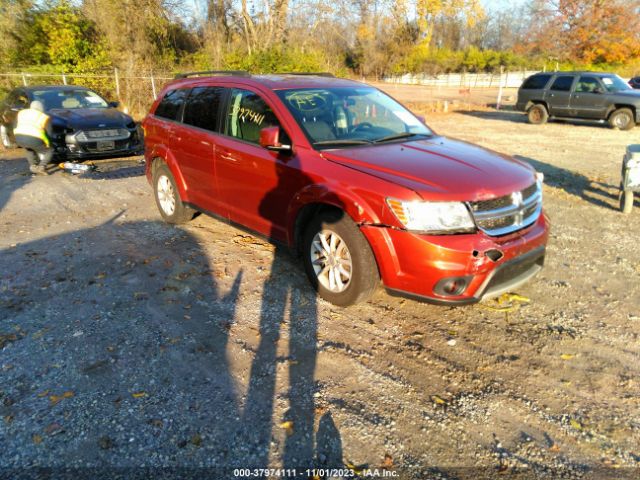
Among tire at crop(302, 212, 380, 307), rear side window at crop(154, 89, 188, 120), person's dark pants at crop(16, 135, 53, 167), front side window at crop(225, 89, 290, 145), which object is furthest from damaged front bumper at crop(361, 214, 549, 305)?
person's dark pants at crop(16, 135, 53, 167)

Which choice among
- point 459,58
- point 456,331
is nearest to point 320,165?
point 456,331

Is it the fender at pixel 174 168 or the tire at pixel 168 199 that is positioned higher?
the fender at pixel 174 168

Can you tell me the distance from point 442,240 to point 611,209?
5202 mm

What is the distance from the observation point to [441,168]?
3.68m

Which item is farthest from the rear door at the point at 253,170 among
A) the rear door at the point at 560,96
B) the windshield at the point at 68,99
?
the rear door at the point at 560,96

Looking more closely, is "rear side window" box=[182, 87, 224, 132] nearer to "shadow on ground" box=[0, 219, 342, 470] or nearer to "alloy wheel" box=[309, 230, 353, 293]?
"shadow on ground" box=[0, 219, 342, 470]

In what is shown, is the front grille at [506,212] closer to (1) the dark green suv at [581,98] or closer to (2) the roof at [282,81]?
(2) the roof at [282,81]

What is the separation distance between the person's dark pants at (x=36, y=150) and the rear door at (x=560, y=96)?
54.9 feet

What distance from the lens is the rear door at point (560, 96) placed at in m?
17.2

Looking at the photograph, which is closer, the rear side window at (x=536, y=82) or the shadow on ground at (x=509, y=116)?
the rear side window at (x=536, y=82)

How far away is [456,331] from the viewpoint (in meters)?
3.79

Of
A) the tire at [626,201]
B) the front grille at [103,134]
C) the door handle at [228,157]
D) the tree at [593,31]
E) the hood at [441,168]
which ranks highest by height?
the tree at [593,31]

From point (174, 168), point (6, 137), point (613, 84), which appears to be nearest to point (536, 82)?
point (613, 84)

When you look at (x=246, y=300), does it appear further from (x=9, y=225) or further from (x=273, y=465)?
(x=9, y=225)
